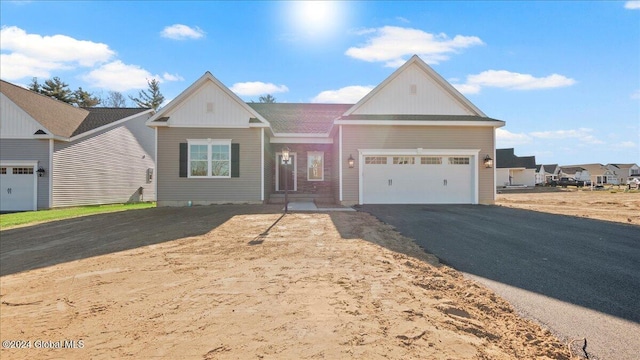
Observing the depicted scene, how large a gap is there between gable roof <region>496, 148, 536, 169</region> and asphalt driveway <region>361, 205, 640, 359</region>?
124ft

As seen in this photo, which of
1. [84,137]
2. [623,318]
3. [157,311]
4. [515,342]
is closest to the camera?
[515,342]

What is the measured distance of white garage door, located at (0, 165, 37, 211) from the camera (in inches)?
548

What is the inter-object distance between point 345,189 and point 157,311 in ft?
31.2

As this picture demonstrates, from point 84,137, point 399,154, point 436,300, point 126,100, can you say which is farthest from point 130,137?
point 126,100

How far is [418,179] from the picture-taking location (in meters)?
12.5

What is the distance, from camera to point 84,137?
15500mm

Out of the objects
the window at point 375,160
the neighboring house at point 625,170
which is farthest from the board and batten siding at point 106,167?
the neighboring house at point 625,170

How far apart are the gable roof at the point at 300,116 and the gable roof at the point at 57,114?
334 inches

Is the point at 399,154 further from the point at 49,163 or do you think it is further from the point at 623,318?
the point at 49,163

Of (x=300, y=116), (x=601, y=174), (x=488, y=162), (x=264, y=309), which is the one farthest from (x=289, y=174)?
(x=601, y=174)

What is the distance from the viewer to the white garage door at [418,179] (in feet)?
40.8

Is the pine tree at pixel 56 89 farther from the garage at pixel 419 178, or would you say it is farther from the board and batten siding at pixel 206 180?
the garage at pixel 419 178

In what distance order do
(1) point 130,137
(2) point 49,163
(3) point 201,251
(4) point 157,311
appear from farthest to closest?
(1) point 130,137, (2) point 49,163, (3) point 201,251, (4) point 157,311

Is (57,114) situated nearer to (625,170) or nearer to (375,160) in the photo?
(375,160)
